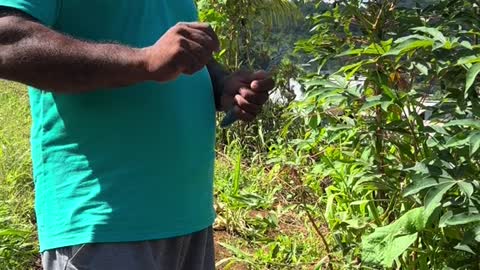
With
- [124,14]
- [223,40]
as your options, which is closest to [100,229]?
[124,14]

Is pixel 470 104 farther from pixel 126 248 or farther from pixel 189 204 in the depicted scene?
pixel 126 248

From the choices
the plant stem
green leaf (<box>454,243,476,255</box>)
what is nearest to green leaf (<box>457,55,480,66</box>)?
green leaf (<box>454,243,476,255</box>)

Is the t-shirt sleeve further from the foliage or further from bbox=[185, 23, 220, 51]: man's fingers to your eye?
the foliage

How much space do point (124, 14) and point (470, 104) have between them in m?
1.25

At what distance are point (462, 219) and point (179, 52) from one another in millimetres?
1266

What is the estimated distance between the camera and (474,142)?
7.53 feet

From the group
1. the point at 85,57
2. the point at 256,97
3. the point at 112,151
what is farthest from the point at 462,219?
the point at 85,57

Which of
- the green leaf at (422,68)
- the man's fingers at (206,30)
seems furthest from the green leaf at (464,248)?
the man's fingers at (206,30)

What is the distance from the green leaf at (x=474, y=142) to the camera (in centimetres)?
228

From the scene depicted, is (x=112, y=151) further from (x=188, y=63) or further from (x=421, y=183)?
(x=421, y=183)

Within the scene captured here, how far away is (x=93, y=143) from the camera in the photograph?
179cm

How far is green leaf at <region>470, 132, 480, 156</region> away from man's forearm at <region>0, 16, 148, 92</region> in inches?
42.5

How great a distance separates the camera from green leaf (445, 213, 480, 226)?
244cm

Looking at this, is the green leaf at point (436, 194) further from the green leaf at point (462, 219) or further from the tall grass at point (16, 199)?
the tall grass at point (16, 199)
